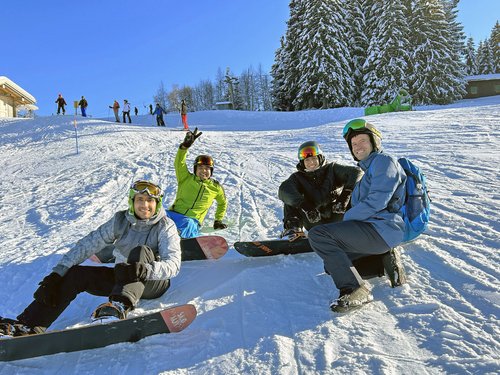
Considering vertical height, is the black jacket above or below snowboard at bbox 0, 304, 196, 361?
above

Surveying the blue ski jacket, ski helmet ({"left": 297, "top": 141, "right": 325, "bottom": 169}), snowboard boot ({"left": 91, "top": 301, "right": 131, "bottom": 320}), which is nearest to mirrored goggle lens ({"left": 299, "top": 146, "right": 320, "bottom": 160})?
ski helmet ({"left": 297, "top": 141, "right": 325, "bottom": 169})

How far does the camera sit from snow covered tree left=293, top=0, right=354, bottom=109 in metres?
32.2

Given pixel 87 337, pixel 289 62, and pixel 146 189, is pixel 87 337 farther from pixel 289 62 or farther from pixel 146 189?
pixel 289 62

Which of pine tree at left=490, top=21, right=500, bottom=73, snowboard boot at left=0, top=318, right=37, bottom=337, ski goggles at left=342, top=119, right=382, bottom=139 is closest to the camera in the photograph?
snowboard boot at left=0, top=318, right=37, bottom=337

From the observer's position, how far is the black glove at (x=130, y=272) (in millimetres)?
2980

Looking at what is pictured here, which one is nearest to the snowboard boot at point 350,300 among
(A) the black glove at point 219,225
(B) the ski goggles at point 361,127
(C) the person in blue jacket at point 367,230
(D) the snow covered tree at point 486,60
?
(C) the person in blue jacket at point 367,230

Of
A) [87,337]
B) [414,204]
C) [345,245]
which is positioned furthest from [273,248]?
[87,337]

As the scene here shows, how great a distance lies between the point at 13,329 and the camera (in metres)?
2.77

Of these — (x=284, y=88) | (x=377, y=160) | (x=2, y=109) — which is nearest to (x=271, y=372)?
(x=377, y=160)

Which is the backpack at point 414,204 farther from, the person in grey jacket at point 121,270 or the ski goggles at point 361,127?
the person in grey jacket at point 121,270

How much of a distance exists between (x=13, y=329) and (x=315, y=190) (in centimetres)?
324

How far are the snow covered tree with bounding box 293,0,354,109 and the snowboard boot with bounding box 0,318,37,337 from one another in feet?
104

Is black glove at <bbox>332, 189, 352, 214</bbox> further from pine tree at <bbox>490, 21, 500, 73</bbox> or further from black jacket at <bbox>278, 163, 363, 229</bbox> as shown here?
pine tree at <bbox>490, 21, 500, 73</bbox>

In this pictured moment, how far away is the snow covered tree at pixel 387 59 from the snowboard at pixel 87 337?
31781mm
